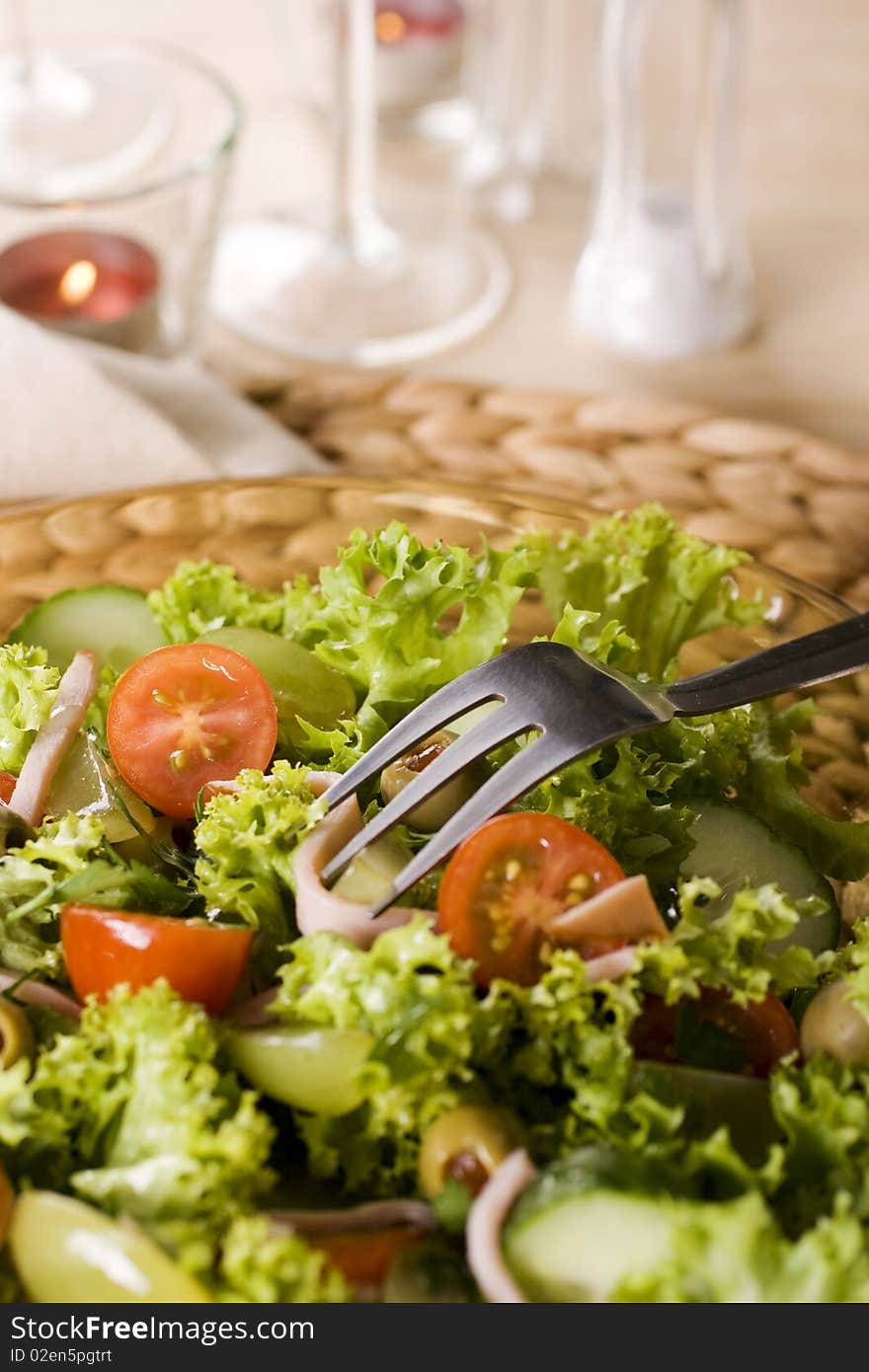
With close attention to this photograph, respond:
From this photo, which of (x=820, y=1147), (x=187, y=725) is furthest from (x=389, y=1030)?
(x=187, y=725)

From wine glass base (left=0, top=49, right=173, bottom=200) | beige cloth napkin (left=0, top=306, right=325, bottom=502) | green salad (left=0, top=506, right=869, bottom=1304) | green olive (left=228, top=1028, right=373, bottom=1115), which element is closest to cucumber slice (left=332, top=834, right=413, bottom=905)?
green salad (left=0, top=506, right=869, bottom=1304)

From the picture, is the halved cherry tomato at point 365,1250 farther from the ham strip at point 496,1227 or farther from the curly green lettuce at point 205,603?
the curly green lettuce at point 205,603

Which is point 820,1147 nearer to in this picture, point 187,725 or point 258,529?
point 187,725

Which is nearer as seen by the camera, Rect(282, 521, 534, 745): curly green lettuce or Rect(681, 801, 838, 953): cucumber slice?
Rect(681, 801, 838, 953): cucumber slice

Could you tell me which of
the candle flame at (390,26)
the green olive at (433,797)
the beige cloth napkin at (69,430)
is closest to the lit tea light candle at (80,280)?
the beige cloth napkin at (69,430)

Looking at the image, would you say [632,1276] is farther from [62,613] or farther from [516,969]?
[62,613]

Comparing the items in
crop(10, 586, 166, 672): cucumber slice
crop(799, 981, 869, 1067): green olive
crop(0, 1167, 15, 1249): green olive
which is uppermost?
crop(10, 586, 166, 672): cucumber slice

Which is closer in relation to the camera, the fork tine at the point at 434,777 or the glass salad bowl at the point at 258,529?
the fork tine at the point at 434,777

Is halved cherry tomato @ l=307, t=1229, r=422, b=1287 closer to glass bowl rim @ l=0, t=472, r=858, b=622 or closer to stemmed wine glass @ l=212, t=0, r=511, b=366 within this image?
glass bowl rim @ l=0, t=472, r=858, b=622
